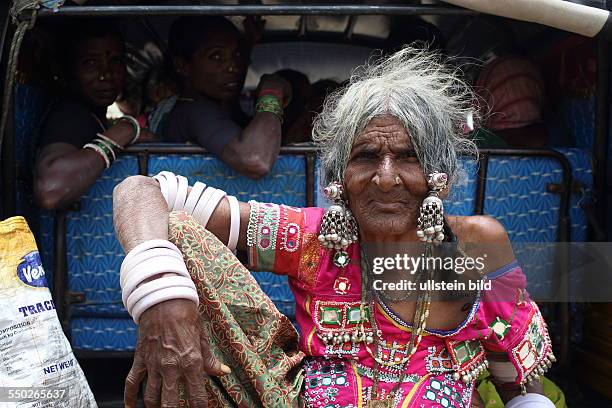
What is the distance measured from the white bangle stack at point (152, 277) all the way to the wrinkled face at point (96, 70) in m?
1.86

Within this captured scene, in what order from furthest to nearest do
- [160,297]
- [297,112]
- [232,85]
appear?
[297,112] → [232,85] → [160,297]

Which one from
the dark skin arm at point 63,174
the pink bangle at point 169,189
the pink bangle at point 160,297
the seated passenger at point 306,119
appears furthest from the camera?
the seated passenger at point 306,119

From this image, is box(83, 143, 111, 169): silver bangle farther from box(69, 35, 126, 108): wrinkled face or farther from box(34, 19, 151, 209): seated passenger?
box(69, 35, 126, 108): wrinkled face

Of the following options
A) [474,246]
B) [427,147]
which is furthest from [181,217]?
[474,246]

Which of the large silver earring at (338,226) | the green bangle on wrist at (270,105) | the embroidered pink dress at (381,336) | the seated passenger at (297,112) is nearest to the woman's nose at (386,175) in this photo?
the large silver earring at (338,226)

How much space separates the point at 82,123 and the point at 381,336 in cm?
181

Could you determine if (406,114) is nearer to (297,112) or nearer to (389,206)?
(389,206)

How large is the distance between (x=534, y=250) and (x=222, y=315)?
1843mm

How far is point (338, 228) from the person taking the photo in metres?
2.03

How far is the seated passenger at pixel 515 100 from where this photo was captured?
3.55 meters

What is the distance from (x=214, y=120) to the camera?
3.22m

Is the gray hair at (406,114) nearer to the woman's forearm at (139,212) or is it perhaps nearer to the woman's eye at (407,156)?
the woman's eye at (407,156)

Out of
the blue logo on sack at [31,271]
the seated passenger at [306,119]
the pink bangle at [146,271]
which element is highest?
the seated passenger at [306,119]

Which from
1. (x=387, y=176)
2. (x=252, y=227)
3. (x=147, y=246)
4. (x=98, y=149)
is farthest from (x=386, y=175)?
(x=98, y=149)
